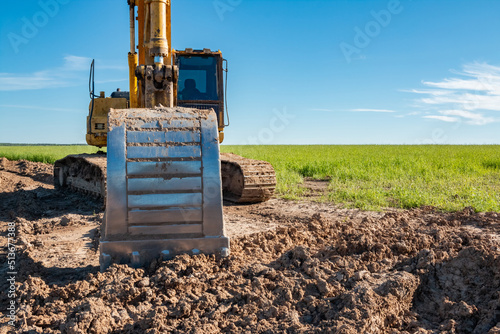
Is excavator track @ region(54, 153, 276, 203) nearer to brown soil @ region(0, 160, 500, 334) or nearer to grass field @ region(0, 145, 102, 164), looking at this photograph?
brown soil @ region(0, 160, 500, 334)

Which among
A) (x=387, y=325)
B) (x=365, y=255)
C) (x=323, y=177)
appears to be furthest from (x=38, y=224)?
(x=323, y=177)

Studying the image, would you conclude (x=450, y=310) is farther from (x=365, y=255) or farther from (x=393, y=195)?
(x=393, y=195)

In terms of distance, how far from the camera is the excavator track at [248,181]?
854cm

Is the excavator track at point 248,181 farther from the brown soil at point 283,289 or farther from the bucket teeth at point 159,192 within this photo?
the bucket teeth at point 159,192

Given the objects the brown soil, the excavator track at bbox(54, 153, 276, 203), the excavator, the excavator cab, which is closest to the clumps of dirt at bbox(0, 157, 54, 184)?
the excavator track at bbox(54, 153, 276, 203)

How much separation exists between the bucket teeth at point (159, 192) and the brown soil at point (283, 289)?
0.22 meters

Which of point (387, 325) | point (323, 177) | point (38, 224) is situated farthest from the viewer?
point (323, 177)

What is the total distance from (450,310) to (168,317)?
218cm

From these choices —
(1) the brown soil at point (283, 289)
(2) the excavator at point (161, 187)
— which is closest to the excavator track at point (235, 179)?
(1) the brown soil at point (283, 289)

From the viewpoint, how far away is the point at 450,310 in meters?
3.29

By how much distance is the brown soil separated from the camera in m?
3.12

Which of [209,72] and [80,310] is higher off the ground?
[209,72]

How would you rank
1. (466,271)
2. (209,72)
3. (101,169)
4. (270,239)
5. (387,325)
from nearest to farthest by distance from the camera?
(387,325) < (466,271) < (270,239) < (101,169) < (209,72)

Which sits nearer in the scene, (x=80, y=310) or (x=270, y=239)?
(x=80, y=310)
